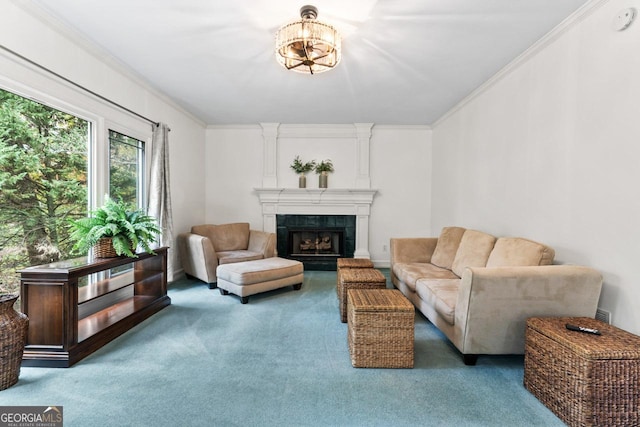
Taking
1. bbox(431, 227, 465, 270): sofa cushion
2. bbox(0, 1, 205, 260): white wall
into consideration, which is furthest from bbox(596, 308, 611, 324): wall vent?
bbox(0, 1, 205, 260): white wall

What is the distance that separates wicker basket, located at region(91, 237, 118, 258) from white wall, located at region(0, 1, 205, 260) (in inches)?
48.7

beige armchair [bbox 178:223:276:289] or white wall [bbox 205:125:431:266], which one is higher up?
white wall [bbox 205:125:431:266]

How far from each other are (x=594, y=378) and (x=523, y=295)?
1.86 ft

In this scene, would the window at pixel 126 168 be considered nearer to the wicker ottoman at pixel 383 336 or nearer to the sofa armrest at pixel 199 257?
the sofa armrest at pixel 199 257

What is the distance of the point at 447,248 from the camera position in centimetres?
352

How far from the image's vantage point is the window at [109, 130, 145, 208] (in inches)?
128

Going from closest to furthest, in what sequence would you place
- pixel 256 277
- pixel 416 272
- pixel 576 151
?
pixel 576 151 < pixel 416 272 < pixel 256 277

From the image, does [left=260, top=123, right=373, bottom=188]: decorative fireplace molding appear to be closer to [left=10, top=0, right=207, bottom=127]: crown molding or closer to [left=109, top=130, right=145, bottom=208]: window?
[left=10, top=0, right=207, bottom=127]: crown molding

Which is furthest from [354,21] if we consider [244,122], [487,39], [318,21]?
[244,122]

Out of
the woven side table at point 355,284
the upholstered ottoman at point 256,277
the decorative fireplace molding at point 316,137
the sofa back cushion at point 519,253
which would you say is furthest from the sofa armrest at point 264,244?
the sofa back cushion at point 519,253

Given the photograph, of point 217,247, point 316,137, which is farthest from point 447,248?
point 217,247

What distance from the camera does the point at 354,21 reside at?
2320 millimetres

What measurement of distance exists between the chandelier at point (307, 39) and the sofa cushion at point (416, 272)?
2.23 meters

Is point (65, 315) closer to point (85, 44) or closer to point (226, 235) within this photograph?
point (85, 44)
